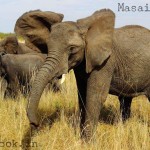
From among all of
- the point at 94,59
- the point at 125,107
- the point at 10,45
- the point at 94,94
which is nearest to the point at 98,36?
the point at 94,59

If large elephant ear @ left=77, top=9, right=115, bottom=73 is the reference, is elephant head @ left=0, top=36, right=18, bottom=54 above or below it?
below

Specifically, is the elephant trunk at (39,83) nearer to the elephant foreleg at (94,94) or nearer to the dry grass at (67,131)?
the dry grass at (67,131)

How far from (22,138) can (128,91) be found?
1.98 m

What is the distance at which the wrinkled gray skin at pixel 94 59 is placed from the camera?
5.43m

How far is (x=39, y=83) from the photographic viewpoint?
199 inches

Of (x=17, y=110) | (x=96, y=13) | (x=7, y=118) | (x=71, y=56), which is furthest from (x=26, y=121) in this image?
(x=96, y=13)

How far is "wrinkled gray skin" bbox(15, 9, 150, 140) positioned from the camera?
5.43 metres

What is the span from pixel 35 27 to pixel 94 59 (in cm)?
113

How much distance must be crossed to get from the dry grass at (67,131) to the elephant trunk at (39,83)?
28.8 inches

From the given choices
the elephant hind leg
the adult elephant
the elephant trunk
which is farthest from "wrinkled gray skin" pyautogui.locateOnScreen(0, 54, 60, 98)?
the elephant trunk

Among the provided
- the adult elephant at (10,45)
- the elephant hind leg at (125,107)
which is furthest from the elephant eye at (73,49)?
the adult elephant at (10,45)

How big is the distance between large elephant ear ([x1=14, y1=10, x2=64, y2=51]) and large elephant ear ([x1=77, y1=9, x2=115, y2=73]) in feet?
1.95

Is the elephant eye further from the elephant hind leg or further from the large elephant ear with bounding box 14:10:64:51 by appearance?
the elephant hind leg

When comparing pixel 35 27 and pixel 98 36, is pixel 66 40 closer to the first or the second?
pixel 98 36
